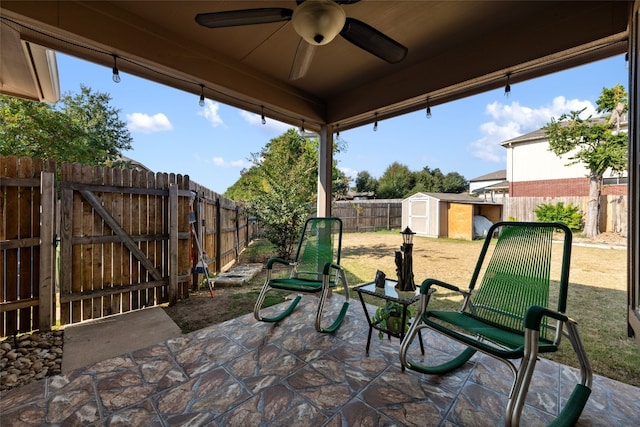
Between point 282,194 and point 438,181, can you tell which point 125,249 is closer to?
point 282,194

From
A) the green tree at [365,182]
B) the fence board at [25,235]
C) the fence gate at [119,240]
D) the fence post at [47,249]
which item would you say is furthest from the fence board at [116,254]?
the green tree at [365,182]

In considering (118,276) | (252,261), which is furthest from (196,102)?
(252,261)

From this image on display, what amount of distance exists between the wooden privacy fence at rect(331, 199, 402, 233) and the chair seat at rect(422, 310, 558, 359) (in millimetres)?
8504

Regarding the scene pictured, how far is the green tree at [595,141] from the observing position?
4.79 metres

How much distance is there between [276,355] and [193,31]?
2.69 meters

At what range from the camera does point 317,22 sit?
1368 millimetres

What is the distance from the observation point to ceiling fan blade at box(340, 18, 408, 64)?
1480 millimetres

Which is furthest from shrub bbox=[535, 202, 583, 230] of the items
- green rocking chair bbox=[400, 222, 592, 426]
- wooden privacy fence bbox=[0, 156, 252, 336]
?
wooden privacy fence bbox=[0, 156, 252, 336]

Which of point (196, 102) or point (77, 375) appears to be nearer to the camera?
point (77, 375)

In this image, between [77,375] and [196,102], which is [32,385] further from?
[196,102]

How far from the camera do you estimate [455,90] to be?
256 cm

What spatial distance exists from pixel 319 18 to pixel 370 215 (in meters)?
10.3

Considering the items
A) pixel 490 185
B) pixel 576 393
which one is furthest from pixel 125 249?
pixel 490 185

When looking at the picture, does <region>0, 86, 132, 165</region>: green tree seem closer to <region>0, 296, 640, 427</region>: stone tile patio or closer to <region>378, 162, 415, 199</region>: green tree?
<region>0, 296, 640, 427</region>: stone tile patio
